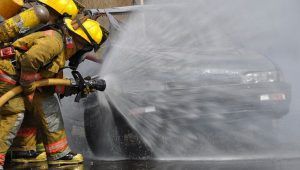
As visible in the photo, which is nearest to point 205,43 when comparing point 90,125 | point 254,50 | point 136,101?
point 254,50

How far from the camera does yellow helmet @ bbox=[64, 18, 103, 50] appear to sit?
6113 mm

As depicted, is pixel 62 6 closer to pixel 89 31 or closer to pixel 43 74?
pixel 89 31

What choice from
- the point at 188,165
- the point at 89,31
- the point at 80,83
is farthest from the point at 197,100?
the point at 89,31

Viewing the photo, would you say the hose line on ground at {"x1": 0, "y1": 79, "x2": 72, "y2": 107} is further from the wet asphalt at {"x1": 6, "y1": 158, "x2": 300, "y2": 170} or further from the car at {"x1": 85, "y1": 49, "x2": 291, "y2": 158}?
the wet asphalt at {"x1": 6, "y1": 158, "x2": 300, "y2": 170}

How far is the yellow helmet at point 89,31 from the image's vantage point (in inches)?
241

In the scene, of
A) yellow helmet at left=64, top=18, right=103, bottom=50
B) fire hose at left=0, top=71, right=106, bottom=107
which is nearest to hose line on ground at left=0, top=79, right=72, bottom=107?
fire hose at left=0, top=71, right=106, bottom=107

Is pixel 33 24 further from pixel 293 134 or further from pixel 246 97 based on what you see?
pixel 293 134

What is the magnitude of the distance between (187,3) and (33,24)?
238 cm

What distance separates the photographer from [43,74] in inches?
237

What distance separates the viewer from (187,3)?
759cm

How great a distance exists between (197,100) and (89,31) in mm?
1416

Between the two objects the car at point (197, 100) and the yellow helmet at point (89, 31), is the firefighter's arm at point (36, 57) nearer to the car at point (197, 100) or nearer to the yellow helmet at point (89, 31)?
the yellow helmet at point (89, 31)

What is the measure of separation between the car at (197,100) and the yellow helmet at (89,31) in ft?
2.10

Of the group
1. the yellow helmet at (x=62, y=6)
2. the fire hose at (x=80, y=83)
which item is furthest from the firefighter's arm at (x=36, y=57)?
the yellow helmet at (x=62, y=6)
